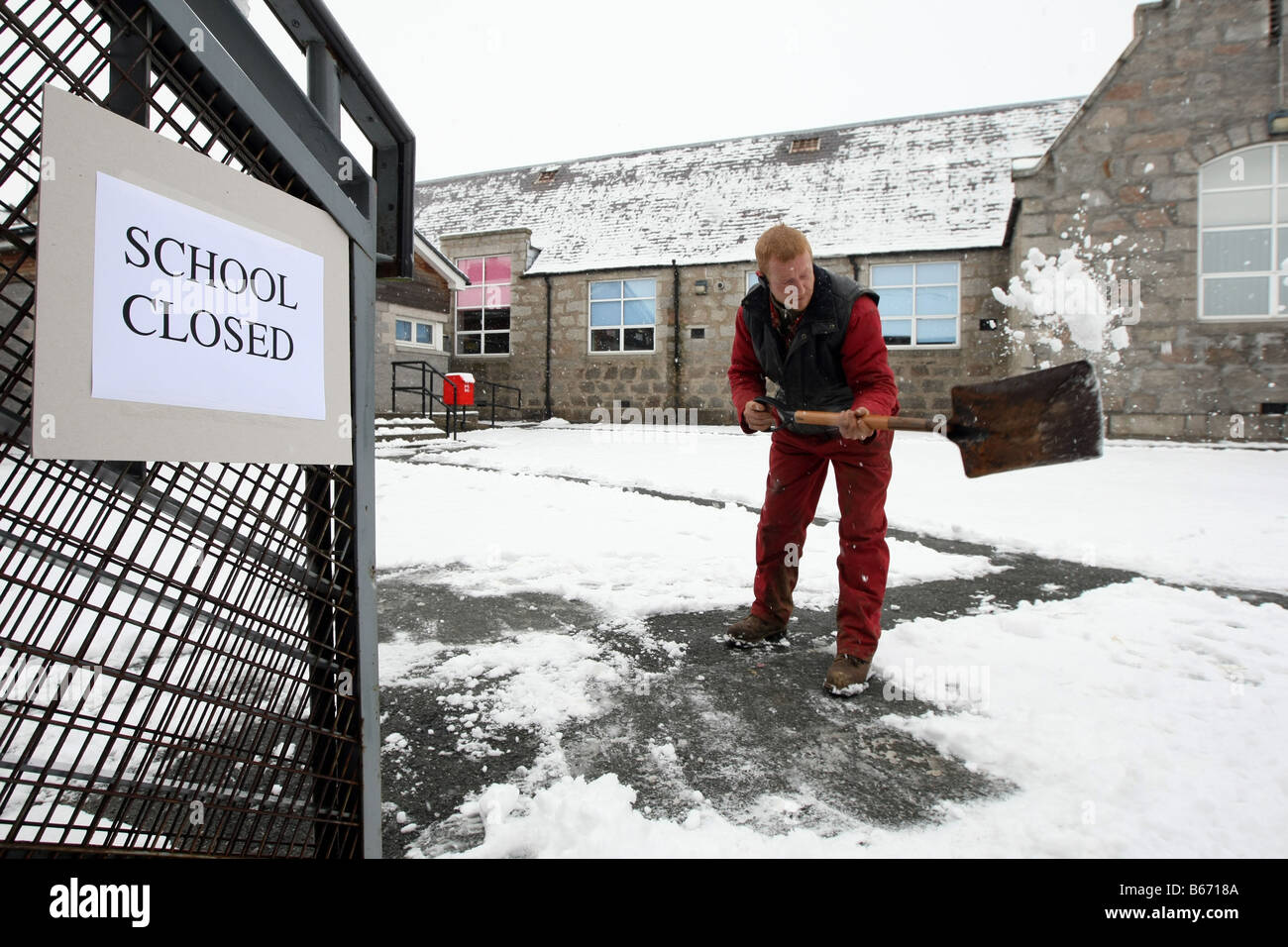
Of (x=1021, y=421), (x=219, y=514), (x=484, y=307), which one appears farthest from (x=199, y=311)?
(x=484, y=307)

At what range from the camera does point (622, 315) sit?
18594 mm

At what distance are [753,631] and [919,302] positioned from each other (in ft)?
47.9

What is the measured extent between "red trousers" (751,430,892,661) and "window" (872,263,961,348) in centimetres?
1349

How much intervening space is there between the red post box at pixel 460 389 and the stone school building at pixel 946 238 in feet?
5.31

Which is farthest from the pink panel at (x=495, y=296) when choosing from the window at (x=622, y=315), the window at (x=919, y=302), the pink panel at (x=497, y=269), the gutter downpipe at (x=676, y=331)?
the window at (x=919, y=302)

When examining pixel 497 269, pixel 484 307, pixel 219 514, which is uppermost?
pixel 497 269

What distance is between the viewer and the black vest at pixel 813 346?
307 cm

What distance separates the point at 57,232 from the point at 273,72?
550 mm

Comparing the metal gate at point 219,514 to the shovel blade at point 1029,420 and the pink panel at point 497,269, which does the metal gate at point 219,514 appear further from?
the pink panel at point 497,269

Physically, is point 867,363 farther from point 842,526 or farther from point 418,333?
point 418,333

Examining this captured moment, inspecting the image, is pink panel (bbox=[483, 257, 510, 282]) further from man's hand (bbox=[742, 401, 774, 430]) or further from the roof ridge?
man's hand (bbox=[742, 401, 774, 430])

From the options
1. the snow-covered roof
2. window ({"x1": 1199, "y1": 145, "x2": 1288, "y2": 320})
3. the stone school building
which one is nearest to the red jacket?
the stone school building
